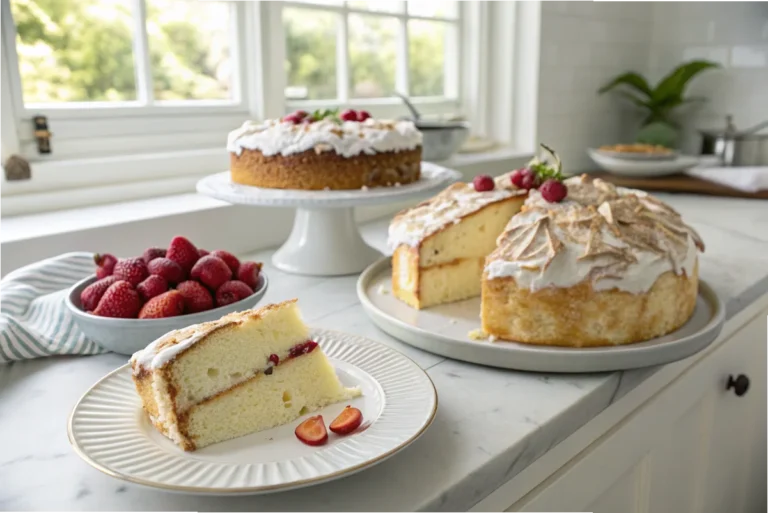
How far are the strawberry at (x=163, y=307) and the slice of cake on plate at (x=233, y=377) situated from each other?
157 mm

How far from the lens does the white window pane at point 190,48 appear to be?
1.63 metres

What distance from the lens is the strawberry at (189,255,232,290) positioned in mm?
958

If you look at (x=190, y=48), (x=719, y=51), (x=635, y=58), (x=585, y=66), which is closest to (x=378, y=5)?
(x=190, y=48)

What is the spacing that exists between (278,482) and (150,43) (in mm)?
1304

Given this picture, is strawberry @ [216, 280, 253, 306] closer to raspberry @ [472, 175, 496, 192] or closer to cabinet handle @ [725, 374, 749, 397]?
raspberry @ [472, 175, 496, 192]

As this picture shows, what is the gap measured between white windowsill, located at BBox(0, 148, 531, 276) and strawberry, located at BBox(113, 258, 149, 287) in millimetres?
342

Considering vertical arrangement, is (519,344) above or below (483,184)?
below

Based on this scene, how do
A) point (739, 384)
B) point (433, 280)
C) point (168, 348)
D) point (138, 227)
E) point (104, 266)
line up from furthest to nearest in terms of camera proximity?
point (138, 227), point (739, 384), point (433, 280), point (104, 266), point (168, 348)

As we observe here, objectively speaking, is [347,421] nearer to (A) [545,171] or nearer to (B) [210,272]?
(B) [210,272]

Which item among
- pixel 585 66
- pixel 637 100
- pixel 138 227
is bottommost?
pixel 138 227

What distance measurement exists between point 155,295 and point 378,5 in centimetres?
147

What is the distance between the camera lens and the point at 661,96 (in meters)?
2.60

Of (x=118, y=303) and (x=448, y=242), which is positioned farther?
(x=448, y=242)

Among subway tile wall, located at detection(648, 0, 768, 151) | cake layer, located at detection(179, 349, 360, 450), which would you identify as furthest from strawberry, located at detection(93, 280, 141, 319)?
subway tile wall, located at detection(648, 0, 768, 151)
